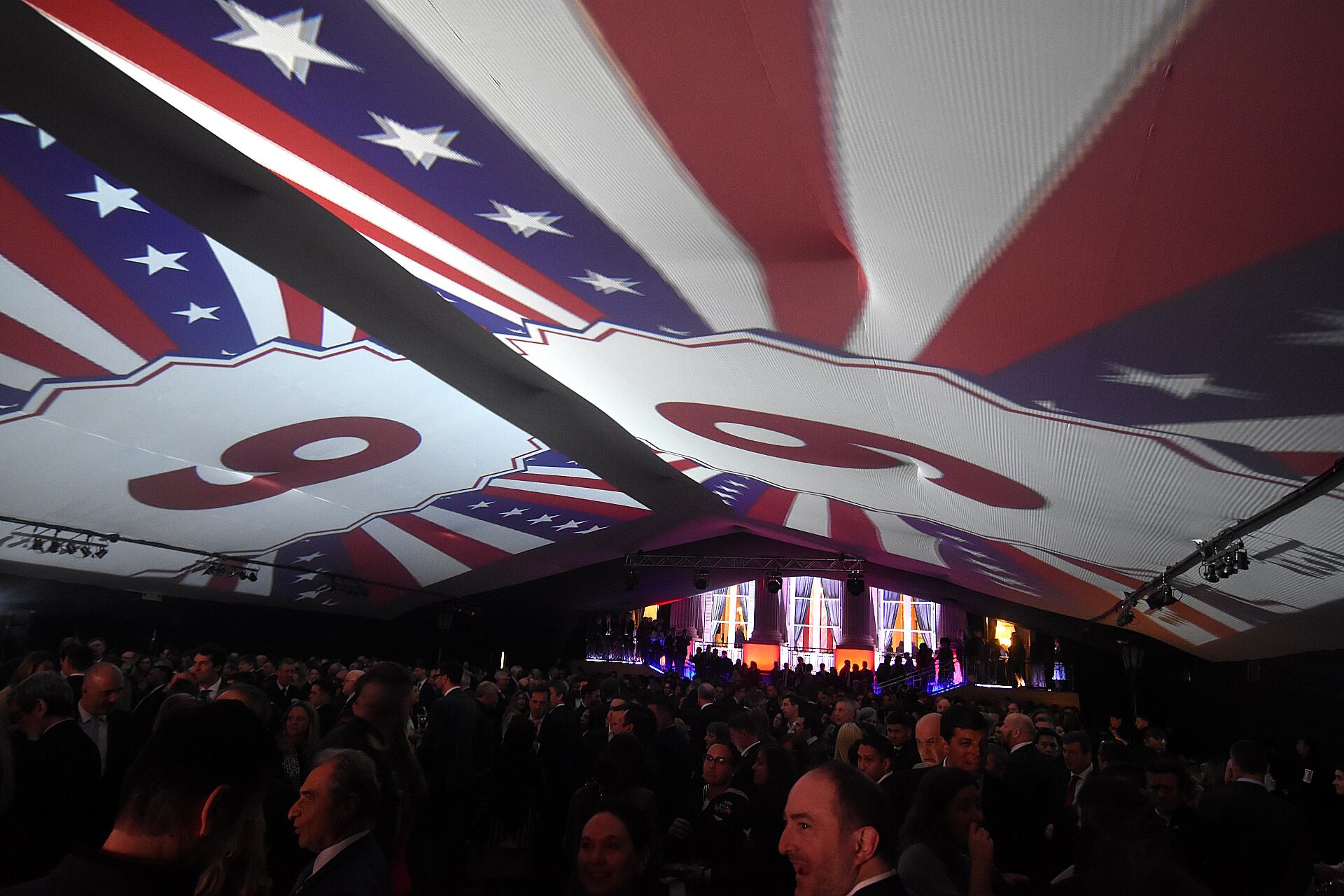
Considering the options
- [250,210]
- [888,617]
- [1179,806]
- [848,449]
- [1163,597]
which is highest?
[250,210]

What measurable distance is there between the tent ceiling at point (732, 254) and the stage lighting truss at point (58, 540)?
1.51 feet

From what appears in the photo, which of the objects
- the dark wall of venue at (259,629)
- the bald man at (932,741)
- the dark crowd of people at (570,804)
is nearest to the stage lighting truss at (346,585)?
the dark wall of venue at (259,629)

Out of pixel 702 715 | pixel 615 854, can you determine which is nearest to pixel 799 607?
pixel 702 715

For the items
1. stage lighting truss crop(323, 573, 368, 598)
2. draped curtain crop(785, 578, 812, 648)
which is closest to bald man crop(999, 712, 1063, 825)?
stage lighting truss crop(323, 573, 368, 598)

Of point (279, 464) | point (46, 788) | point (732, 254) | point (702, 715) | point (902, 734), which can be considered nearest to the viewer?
point (46, 788)

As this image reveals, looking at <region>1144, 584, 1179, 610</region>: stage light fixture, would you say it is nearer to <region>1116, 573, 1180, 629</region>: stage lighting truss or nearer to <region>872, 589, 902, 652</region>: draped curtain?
<region>1116, 573, 1180, 629</region>: stage lighting truss

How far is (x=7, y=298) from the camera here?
596cm

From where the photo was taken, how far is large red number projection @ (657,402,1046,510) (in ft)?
20.5

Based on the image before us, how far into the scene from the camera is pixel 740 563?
1881 cm

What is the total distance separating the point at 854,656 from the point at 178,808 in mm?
22936

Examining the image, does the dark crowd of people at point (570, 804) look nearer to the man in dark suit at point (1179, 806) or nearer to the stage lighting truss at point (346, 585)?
the man in dark suit at point (1179, 806)

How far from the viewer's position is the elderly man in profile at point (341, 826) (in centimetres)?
226

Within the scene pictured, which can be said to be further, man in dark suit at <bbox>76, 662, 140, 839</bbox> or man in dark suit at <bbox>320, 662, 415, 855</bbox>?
man in dark suit at <bbox>76, 662, 140, 839</bbox>

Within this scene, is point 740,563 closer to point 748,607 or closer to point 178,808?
point 748,607
